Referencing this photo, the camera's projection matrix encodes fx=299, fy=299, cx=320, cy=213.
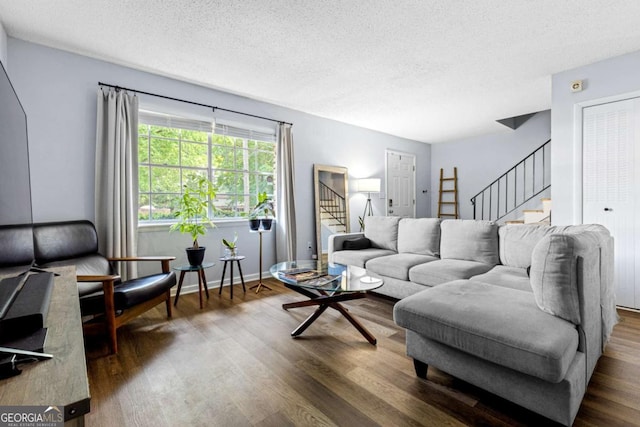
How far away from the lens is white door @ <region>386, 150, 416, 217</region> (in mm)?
6191

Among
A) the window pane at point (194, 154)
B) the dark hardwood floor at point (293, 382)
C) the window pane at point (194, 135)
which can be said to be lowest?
the dark hardwood floor at point (293, 382)

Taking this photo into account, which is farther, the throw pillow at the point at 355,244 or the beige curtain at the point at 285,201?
the beige curtain at the point at 285,201

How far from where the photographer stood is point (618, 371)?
183 cm

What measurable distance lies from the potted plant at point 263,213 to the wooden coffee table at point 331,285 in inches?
41.2

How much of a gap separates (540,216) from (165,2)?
543cm

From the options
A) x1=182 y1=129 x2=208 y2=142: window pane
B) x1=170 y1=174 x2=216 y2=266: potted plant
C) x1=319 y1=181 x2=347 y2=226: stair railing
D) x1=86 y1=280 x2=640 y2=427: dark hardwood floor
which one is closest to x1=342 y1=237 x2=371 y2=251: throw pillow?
x1=319 y1=181 x2=347 y2=226: stair railing

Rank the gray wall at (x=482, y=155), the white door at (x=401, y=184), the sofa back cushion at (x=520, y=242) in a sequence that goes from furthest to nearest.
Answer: the white door at (x=401, y=184), the gray wall at (x=482, y=155), the sofa back cushion at (x=520, y=242)

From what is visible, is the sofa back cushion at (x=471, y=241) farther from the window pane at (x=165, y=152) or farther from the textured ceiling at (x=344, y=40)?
the window pane at (x=165, y=152)

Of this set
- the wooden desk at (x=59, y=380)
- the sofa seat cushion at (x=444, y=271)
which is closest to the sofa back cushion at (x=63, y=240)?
the wooden desk at (x=59, y=380)

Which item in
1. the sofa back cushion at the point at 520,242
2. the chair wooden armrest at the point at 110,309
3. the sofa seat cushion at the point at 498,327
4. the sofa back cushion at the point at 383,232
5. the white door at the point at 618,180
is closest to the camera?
the sofa seat cushion at the point at 498,327

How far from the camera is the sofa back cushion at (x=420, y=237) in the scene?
3.45 m

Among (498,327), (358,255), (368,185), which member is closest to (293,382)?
(498,327)

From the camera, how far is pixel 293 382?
1748 millimetres

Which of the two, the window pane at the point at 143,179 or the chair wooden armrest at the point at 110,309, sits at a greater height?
the window pane at the point at 143,179
